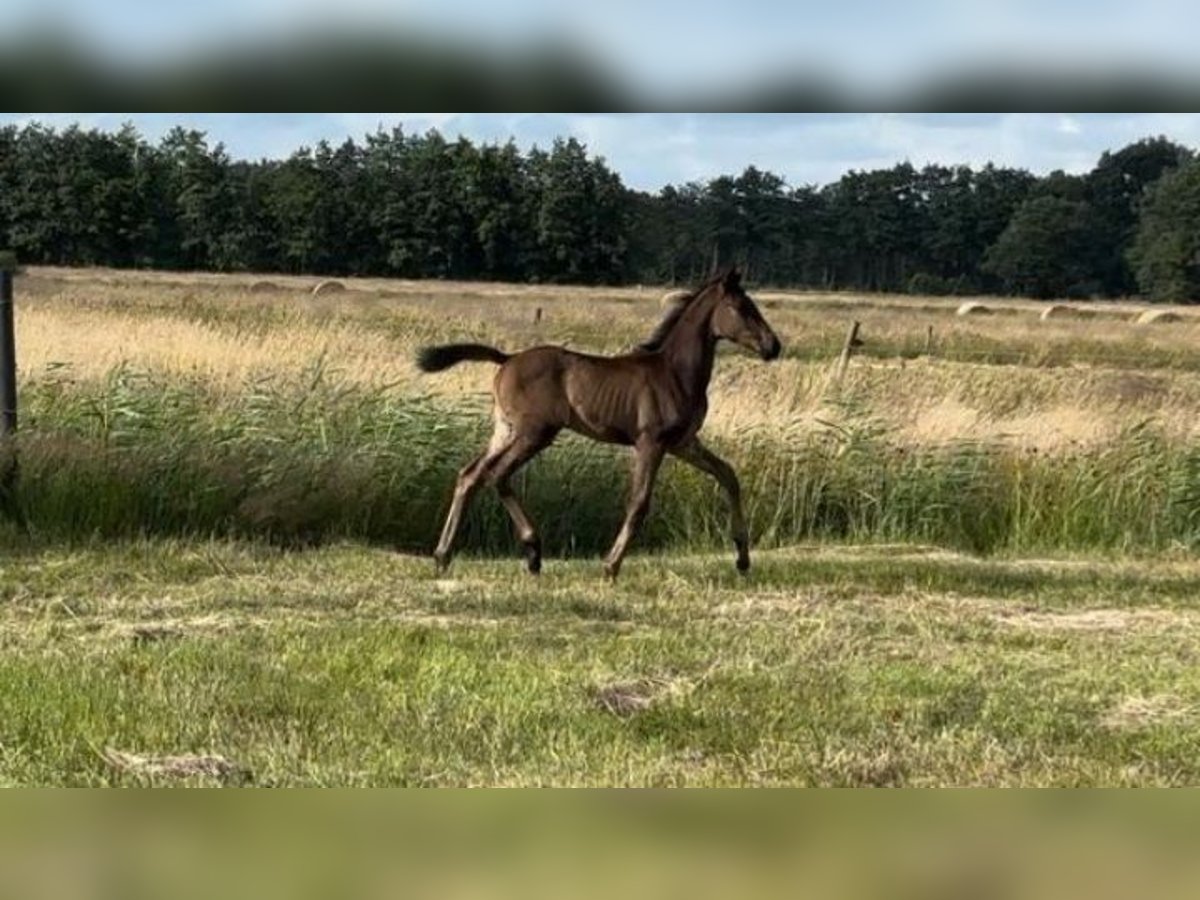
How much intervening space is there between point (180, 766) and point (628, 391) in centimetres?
425

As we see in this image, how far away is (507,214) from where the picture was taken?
7855mm

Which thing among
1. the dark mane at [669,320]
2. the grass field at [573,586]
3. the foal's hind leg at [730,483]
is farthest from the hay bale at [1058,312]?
the dark mane at [669,320]

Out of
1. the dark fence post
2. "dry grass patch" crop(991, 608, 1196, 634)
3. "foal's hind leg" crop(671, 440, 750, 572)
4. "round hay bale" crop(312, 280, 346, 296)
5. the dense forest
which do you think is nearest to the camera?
"dry grass patch" crop(991, 608, 1196, 634)

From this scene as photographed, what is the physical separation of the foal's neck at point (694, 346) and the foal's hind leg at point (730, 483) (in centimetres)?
37

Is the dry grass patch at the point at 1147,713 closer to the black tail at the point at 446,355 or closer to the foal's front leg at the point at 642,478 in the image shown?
the foal's front leg at the point at 642,478

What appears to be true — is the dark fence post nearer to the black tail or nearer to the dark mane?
the black tail

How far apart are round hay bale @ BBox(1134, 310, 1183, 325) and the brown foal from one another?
2015 centimetres

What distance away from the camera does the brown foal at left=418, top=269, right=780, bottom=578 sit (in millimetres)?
7039

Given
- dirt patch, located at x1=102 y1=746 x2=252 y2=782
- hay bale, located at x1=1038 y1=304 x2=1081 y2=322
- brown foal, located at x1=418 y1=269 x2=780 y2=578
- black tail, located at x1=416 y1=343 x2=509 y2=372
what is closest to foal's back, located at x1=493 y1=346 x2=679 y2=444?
brown foal, located at x1=418 y1=269 x2=780 y2=578

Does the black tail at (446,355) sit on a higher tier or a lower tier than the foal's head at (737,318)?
lower

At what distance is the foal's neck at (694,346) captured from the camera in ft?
23.2

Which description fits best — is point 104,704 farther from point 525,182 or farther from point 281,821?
point 525,182

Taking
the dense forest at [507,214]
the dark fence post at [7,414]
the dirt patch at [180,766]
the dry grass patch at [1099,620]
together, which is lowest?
the dry grass patch at [1099,620]
